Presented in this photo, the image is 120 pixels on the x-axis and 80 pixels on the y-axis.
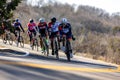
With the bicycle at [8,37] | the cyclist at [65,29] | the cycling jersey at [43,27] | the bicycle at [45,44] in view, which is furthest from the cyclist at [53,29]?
the bicycle at [8,37]

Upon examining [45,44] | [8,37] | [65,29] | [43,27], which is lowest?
[45,44]

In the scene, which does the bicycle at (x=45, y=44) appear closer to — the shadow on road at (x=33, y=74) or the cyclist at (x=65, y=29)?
the cyclist at (x=65, y=29)

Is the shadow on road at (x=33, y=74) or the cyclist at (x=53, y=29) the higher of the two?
the cyclist at (x=53, y=29)

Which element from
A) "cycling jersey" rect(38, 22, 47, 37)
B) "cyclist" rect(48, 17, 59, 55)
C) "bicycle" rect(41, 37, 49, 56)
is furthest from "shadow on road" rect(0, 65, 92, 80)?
"bicycle" rect(41, 37, 49, 56)

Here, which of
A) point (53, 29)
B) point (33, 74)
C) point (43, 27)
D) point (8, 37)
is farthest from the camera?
point (8, 37)

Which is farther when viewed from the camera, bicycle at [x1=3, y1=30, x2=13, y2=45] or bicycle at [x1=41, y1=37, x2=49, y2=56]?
bicycle at [x1=3, y1=30, x2=13, y2=45]

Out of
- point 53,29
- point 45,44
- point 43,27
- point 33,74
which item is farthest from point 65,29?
point 33,74

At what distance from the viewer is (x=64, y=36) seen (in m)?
20.8

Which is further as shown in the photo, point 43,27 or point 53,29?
point 43,27

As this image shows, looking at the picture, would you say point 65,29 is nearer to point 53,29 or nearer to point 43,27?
point 53,29

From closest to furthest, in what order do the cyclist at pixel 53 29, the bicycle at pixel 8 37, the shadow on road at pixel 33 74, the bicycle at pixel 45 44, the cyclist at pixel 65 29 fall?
1. the shadow on road at pixel 33 74
2. the cyclist at pixel 65 29
3. the cyclist at pixel 53 29
4. the bicycle at pixel 45 44
5. the bicycle at pixel 8 37

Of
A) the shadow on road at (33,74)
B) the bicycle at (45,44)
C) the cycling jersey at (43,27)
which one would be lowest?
the shadow on road at (33,74)

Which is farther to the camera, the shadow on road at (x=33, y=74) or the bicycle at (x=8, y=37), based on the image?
the bicycle at (x=8, y=37)

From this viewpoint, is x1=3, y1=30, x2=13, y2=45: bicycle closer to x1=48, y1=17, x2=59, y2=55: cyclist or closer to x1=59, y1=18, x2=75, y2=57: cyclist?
x1=48, y1=17, x2=59, y2=55: cyclist
